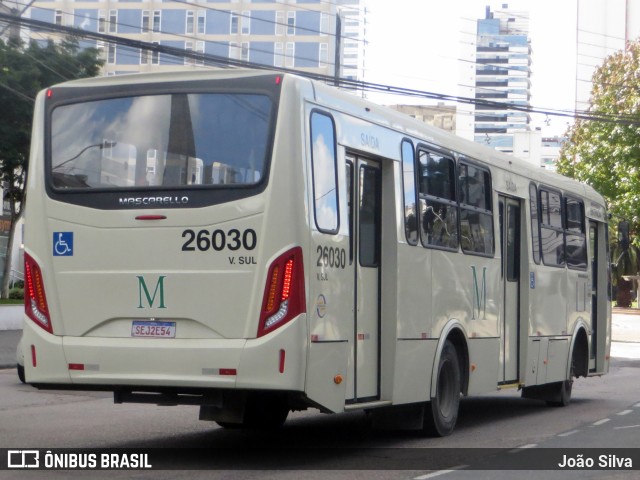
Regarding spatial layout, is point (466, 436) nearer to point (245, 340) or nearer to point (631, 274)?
point (245, 340)

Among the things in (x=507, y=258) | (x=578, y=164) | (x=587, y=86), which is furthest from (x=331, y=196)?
(x=587, y=86)

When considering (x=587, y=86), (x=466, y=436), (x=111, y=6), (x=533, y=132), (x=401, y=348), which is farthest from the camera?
(x=533, y=132)

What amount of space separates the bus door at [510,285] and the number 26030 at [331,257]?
4.65 metres

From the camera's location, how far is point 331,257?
10.1 meters

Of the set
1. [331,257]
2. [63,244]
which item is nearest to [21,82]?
[63,244]

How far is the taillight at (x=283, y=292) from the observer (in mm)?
9484

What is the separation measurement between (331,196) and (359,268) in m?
0.89

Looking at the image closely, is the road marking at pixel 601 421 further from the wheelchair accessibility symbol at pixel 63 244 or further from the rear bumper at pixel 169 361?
the wheelchair accessibility symbol at pixel 63 244

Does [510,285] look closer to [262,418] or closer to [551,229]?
[551,229]

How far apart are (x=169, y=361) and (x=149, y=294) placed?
0.58m

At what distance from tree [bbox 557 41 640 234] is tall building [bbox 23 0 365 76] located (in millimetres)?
58246

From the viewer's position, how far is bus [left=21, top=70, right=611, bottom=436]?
957cm

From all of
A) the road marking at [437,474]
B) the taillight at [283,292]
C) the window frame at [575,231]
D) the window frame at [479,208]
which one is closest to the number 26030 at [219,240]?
the taillight at [283,292]

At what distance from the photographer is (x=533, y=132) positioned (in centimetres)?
18300
